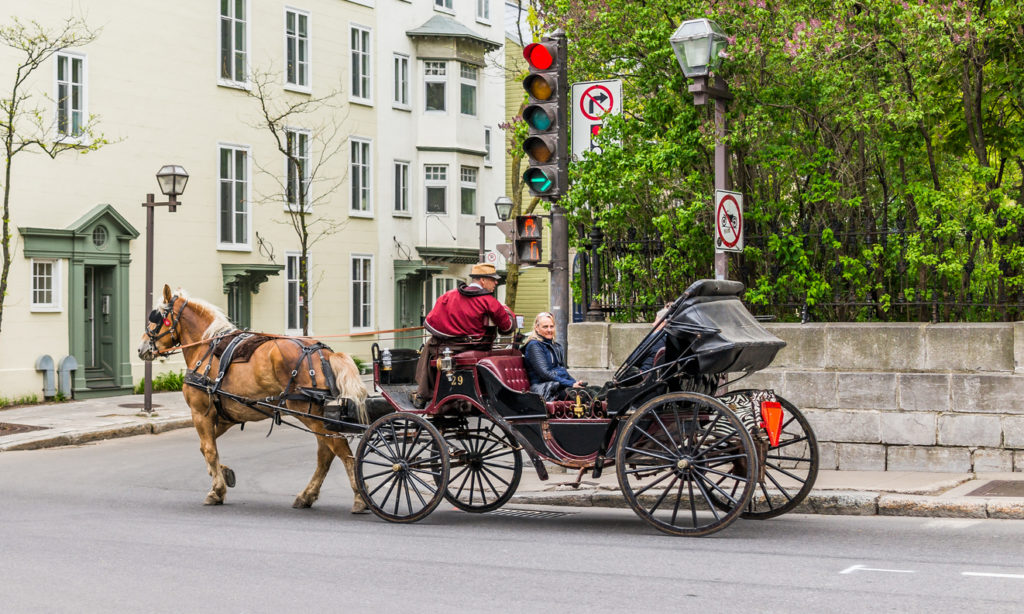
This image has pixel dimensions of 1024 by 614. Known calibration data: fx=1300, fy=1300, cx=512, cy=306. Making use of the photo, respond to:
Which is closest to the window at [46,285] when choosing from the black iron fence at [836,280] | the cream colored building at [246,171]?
the cream colored building at [246,171]

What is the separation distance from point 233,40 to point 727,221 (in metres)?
20.2

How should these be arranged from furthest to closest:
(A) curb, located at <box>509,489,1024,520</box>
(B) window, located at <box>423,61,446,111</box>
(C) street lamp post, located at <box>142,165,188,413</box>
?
(B) window, located at <box>423,61,446,111</box> < (C) street lamp post, located at <box>142,165,188,413</box> < (A) curb, located at <box>509,489,1024,520</box>

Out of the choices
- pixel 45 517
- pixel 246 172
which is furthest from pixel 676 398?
pixel 246 172

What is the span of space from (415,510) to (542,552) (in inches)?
112

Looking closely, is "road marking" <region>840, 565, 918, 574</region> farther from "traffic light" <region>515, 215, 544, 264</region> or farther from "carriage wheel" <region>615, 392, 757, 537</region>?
"traffic light" <region>515, 215, 544, 264</region>

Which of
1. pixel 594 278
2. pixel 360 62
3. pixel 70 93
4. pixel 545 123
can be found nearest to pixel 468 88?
pixel 360 62

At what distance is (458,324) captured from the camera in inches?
439

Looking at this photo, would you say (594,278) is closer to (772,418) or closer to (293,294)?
(772,418)

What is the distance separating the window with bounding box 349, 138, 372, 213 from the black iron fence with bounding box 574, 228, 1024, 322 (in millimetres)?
19785

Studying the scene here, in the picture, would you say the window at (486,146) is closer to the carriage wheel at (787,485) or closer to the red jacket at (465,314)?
the red jacket at (465,314)

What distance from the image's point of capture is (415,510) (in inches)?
467

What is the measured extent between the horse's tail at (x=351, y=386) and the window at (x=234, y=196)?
18.4m

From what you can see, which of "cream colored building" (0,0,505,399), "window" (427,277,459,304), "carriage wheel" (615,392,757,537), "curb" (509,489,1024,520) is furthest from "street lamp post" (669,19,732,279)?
"window" (427,277,459,304)

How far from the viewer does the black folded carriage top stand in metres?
9.71
